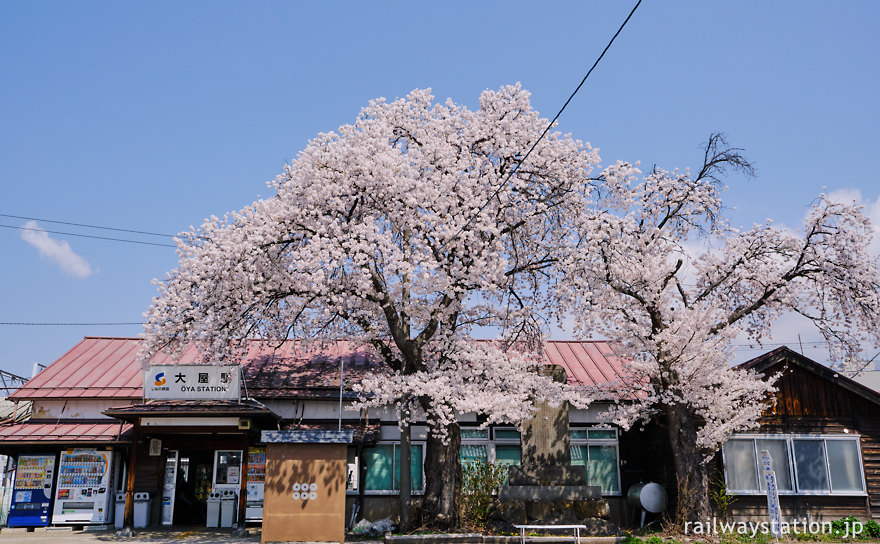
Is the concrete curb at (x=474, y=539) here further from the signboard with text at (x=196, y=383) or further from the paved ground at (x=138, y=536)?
the signboard with text at (x=196, y=383)

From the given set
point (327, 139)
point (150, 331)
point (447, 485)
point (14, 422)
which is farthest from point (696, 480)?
point (14, 422)

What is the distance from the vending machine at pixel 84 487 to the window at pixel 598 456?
13.1 metres

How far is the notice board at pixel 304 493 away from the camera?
14.5 m

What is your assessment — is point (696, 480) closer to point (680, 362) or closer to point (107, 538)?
point (680, 362)

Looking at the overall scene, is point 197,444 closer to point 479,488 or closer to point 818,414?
point 479,488

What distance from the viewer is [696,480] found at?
16.8m

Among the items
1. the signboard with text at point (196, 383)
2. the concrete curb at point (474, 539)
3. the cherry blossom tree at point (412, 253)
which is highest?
the cherry blossom tree at point (412, 253)

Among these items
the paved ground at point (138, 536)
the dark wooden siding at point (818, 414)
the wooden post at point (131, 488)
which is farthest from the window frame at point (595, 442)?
the wooden post at point (131, 488)

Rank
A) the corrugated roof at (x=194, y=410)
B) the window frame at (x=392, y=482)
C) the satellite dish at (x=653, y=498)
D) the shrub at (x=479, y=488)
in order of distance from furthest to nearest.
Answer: the window frame at (x=392, y=482) → the satellite dish at (x=653, y=498) → the corrugated roof at (x=194, y=410) → the shrub at (x=479, y=488)

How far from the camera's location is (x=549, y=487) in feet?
59.7

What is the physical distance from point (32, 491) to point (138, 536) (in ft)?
14.4

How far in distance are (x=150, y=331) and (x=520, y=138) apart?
Result: 33.6 ft

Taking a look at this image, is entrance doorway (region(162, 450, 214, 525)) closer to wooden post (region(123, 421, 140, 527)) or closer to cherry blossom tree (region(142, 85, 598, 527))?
wooden post (region(123, 421, 140, 527))

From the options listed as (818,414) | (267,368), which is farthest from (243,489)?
(818,414)
